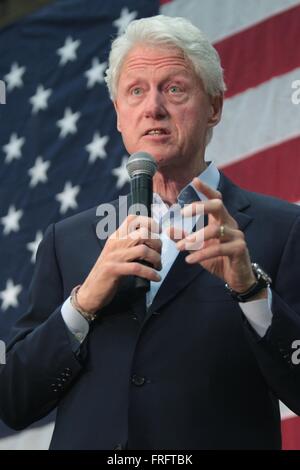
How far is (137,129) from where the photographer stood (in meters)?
2.75

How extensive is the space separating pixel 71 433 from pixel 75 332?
24 cm

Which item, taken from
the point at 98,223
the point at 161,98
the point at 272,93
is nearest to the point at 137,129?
the point at 161,98

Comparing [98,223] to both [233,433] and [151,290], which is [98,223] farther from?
[233,433]

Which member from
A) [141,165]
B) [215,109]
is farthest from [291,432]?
[141,165]

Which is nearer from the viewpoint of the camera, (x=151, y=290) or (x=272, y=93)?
(x=151, y=290)

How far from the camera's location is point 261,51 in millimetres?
4555

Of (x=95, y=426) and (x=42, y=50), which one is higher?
(x=42, y=50)

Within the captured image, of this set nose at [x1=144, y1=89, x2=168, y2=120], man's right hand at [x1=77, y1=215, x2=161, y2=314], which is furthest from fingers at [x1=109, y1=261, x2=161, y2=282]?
nose at [x1=144, y1=89, x2=168, y2=120]

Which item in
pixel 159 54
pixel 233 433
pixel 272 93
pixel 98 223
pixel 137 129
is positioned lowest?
pixel 233 433

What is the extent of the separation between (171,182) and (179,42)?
0.37 m

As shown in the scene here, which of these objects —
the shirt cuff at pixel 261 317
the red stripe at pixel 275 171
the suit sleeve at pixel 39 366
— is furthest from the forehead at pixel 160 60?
the red stripe at pixel 275 171

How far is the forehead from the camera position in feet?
9.30

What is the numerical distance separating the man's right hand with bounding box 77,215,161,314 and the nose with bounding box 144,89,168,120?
47cm

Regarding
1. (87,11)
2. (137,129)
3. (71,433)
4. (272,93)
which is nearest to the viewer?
(71,433)
